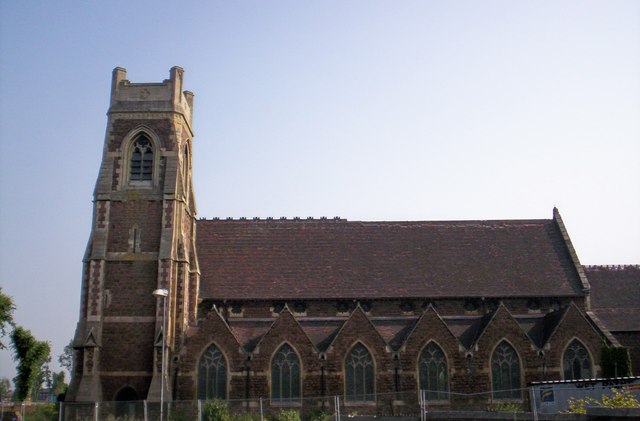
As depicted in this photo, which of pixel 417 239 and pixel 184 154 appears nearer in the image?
pixel 184 154

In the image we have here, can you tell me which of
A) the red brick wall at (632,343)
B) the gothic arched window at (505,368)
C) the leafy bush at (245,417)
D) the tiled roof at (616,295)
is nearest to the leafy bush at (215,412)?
the leafy bush at (245,417)

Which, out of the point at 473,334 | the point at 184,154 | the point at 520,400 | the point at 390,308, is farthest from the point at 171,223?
the point at 520,400

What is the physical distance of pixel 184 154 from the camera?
1599 inches

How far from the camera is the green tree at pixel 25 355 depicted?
164 feet

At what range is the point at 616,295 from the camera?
42.5 metres

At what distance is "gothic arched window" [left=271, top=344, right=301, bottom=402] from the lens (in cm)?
3569

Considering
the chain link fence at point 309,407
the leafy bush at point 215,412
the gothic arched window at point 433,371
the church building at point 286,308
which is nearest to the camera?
the leafy bush at point 215,412

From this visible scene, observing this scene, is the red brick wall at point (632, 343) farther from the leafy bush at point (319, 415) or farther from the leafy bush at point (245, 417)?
the leafy bush at point (245, 417)

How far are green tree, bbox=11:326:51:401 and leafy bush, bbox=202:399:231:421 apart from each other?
24.5 m

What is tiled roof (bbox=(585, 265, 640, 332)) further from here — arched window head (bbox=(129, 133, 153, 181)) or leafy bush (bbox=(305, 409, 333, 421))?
arched window head (bbox=(129, 133, 153, 181))

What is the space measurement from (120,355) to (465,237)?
21.2 m

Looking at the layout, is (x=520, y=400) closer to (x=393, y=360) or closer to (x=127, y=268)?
(x=393, y=360)

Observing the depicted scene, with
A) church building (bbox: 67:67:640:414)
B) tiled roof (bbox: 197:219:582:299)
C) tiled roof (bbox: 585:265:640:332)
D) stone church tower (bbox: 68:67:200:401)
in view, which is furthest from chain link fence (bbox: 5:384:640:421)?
tiled roof (bbox: 585:265:640:332)

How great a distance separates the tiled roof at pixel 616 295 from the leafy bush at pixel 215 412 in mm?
22136
